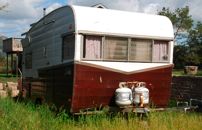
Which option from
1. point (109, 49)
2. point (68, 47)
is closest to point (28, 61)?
point (68, 47)

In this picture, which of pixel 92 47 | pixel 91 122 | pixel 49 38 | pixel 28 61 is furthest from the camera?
pixel 28 61

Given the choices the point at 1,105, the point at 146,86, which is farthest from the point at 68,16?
the point at 1,105

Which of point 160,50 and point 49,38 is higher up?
point 49,38

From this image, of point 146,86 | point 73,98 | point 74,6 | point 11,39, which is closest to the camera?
point 73,98

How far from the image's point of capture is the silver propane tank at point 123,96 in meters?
5.75

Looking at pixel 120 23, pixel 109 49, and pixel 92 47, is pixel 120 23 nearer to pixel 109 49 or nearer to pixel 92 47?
pixel 109 49

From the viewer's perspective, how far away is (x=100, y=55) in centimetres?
607

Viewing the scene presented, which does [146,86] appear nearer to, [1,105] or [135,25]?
[135,25]

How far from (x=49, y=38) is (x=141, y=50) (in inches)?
110

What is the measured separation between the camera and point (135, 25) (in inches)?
253

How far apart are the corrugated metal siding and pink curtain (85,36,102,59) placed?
52 centimetres

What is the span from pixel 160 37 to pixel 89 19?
2.15 metres

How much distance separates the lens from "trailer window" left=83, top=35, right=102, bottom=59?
231 inches

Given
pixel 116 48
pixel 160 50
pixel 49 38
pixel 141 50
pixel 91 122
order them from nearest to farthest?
pixel 91 122 < pixel 116 48 < pixel 141 50 < pixel 160 50 < pixel 49 38
